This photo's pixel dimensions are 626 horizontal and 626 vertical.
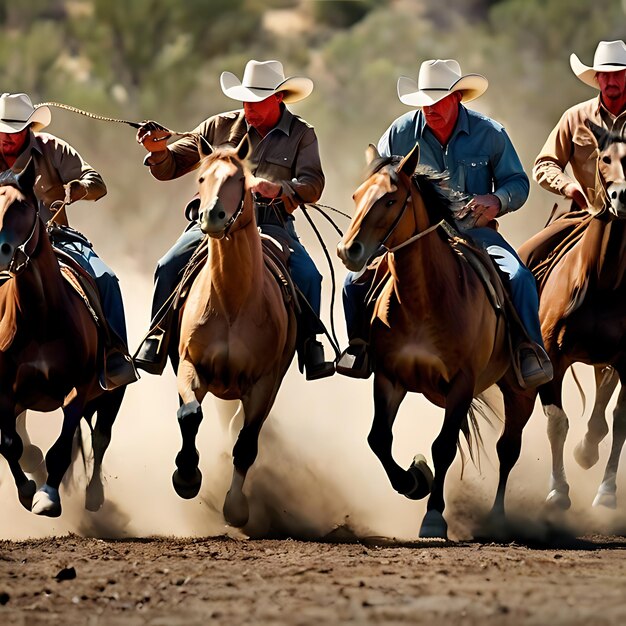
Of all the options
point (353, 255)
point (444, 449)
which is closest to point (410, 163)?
point (353, 255)

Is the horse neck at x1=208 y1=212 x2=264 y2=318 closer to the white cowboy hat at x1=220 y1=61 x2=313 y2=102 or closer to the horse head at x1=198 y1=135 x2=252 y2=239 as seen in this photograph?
the horse head at x1=198 y1=135 x2=252 y2=239

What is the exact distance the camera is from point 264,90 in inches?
383

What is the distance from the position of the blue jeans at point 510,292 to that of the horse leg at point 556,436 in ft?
2.66

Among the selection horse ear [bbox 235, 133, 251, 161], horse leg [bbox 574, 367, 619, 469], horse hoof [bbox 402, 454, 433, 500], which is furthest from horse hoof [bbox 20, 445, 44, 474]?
horse leg [bbox 574, 367, 619, 469]

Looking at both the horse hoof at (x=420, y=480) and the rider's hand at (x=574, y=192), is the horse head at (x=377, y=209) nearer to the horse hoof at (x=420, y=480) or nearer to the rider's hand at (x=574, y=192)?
the horse hoof at (x=420, y=480)

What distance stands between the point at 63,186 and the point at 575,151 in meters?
3.18

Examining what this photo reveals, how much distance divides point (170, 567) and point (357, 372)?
6.34ft

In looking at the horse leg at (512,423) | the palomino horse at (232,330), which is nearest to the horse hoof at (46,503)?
the palomino horse at (232,330)

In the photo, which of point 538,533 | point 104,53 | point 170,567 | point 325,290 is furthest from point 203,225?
point 104,53

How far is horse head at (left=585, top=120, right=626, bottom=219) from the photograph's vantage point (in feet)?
28.6

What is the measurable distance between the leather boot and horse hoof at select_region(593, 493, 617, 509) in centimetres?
196

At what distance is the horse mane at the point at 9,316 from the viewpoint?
8789mm

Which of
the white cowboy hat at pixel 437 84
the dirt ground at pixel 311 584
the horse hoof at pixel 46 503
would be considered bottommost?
the dirt ground at pixel 311 584

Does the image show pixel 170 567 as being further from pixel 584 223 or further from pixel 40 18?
pixel 40 18
